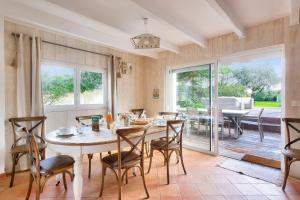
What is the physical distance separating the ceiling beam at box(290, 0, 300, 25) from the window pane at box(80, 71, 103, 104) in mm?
3556

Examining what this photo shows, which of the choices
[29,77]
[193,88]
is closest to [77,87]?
[29,77]

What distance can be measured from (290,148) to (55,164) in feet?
10.1

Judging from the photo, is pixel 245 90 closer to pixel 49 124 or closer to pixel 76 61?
pixel 76 61

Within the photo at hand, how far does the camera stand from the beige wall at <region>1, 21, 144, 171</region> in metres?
2.77

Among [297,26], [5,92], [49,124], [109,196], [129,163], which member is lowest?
[109,196]

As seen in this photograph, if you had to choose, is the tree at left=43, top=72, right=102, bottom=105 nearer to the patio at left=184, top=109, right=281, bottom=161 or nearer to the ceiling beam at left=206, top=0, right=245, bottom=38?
the patio at left=184, top=109, right=281, bottom=161

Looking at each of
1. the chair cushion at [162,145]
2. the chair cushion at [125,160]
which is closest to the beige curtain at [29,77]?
the chair cushion at [125,160]

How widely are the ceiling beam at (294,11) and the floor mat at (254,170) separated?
89.8 inches

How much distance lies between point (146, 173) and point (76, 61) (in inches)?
100

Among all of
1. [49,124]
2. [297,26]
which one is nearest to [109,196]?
[49,124]

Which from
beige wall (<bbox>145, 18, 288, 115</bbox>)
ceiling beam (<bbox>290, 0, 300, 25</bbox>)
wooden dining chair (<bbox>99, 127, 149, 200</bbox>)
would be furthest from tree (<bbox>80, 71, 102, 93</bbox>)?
ceiling beam (<bbox>290, 0, 300, 25</bbox>)

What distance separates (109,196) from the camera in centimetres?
221

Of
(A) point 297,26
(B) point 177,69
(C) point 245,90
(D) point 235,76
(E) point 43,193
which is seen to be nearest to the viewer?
(E) point 43,193

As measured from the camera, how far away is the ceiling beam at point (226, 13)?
2106 millimetres
